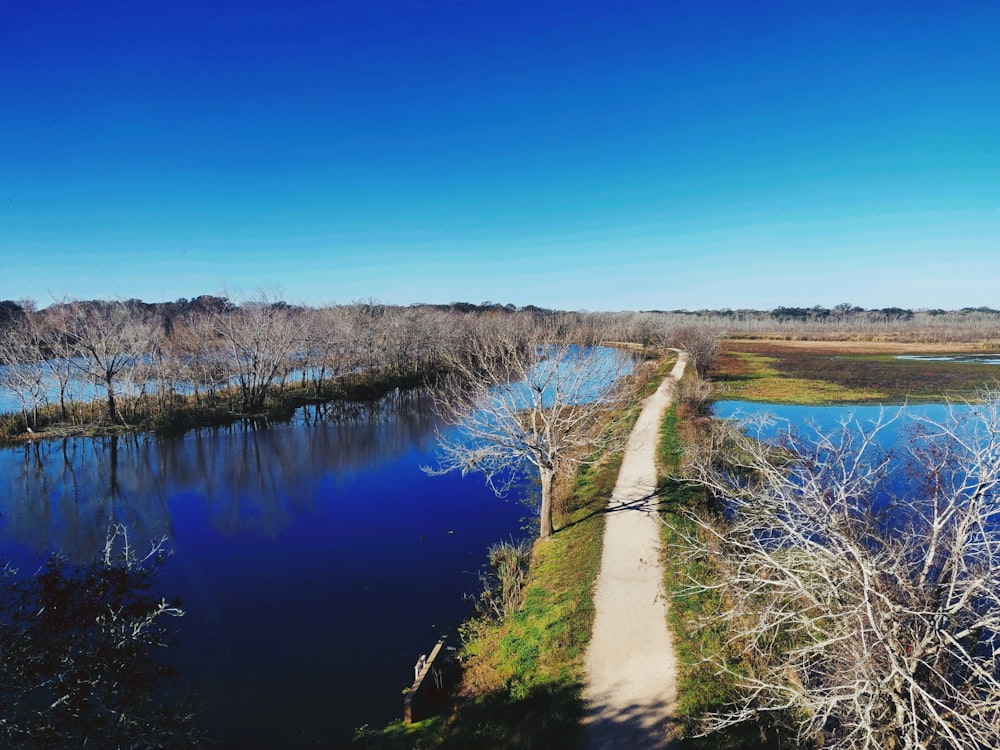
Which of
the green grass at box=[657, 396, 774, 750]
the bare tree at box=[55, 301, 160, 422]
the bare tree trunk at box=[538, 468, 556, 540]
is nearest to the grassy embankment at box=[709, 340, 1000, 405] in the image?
the green grass at box=[657, 396, 774, 750]

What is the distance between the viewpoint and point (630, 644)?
39.7 feet

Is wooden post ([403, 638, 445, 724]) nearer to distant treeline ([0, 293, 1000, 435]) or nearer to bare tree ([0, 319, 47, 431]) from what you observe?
distant treeline ([0, 293, 1000, 435])

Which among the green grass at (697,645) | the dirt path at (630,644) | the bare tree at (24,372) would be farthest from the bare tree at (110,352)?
the green grass at (697,645)

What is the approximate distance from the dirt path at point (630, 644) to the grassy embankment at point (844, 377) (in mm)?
25557

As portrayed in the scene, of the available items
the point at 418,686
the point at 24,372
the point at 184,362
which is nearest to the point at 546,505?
the point at 418,686

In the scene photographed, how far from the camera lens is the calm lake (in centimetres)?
1262

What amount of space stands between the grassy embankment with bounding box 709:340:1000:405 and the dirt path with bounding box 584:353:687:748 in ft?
83.8

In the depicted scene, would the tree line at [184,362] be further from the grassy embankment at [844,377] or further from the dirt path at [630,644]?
the grassy embankment at [844,377]

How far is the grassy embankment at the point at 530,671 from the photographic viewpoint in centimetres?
1012

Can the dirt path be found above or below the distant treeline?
below

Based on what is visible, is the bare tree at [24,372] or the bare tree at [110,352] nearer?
the bare tree at [24,372]

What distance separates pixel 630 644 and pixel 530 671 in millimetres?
2410

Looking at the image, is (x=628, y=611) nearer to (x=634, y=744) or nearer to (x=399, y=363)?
(x=634, y=744)

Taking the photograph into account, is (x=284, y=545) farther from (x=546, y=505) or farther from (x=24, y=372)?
(x=24, y=372)
